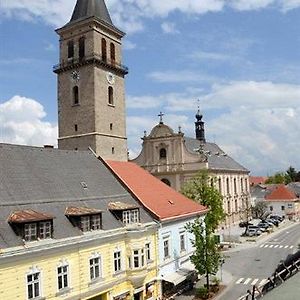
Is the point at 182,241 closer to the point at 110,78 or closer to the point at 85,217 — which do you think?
the point at 85,217

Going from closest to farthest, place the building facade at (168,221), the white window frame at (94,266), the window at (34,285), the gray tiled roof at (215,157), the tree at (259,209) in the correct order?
the window at (34,285), the white window frame at (94,266), the building facade at (168,221), the gray tiled roof at (215,157), the tree at (259,209)

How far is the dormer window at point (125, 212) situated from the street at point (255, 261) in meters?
8.82

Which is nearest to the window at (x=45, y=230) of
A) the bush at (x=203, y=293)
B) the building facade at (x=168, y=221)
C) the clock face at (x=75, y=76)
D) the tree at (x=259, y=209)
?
the building facade at (x=168, y=221)

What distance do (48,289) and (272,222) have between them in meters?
61.8

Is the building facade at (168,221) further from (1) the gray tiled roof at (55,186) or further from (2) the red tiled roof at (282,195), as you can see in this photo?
(2) the red tiled roof at (282,195)

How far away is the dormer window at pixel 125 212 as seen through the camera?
30984mm

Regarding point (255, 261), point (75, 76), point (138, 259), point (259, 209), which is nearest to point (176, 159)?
point (255, 261)

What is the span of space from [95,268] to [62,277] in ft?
9.42

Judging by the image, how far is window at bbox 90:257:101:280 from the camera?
27031 millimetres

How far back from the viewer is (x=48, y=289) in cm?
2377

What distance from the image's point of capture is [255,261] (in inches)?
1860

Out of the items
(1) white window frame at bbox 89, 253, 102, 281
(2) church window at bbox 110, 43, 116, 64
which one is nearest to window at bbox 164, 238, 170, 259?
(1) white window frame at bbox 89, 253, 102, 281

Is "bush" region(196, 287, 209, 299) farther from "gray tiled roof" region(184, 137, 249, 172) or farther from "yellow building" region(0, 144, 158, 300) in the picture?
"gray tiled roof" region(184, 137, 249, 172)

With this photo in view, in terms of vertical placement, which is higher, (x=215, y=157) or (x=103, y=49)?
(x=103, y=49)
